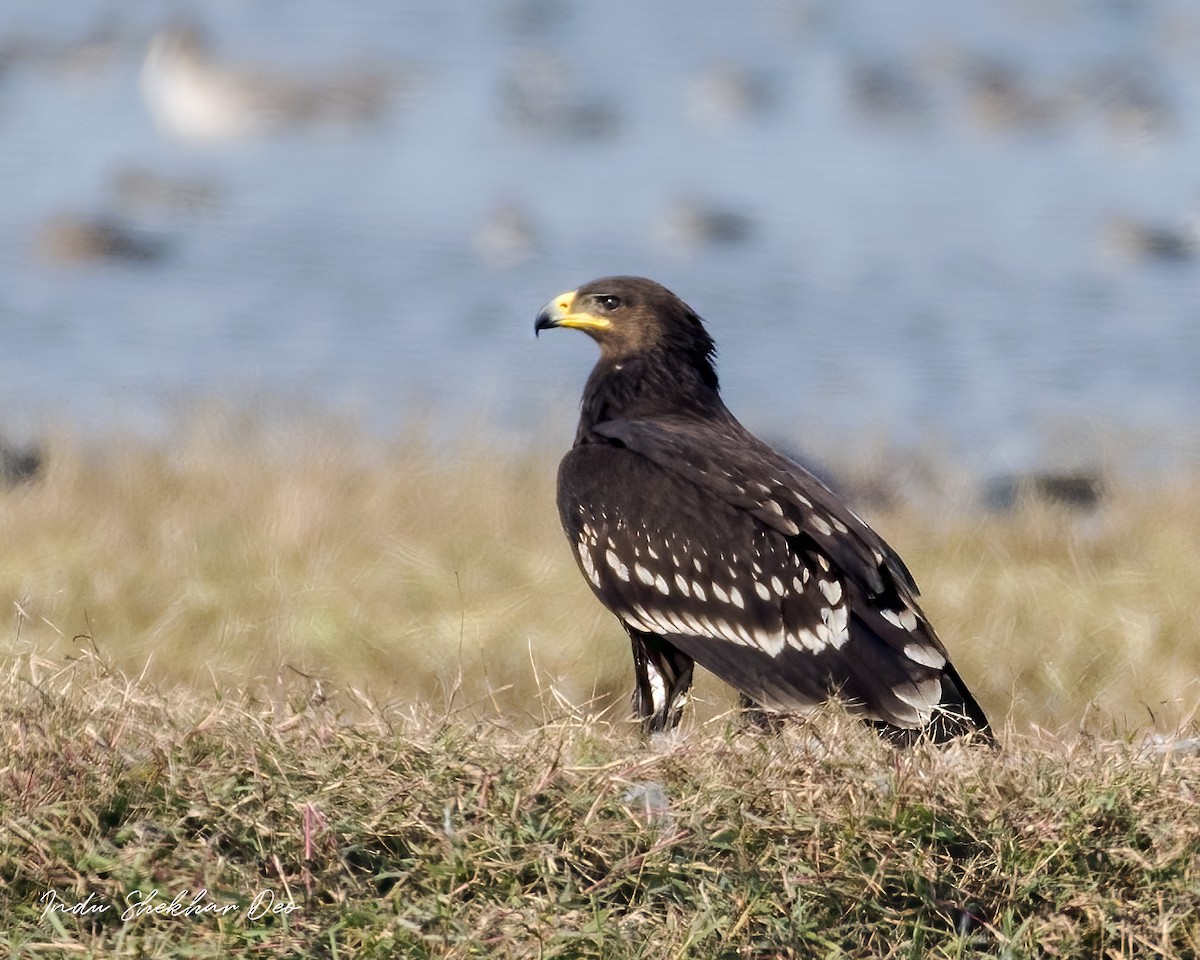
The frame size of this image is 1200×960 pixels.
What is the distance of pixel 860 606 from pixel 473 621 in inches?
82.6

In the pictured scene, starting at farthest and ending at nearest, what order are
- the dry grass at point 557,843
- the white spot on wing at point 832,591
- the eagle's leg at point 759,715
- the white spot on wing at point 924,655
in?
the white spot on wing at point 832,591 → the white spot on wing at point 924,655 → the eagle's leg at point 759,715 → the dry grass at point 557,843

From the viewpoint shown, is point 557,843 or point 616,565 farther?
point 616,565

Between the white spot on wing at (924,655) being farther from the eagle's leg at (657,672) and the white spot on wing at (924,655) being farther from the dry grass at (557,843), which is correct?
the dry grass at (557,843)

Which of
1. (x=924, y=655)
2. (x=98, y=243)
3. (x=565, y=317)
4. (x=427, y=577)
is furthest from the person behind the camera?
(x=98, y=243)

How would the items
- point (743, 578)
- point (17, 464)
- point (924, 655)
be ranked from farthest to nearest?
point (17, 464) < point (743, 578) < point (924, 655)

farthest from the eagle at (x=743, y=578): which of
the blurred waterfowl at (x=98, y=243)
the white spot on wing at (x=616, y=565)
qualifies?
the blurred waterfowl at (x=98, y=243)

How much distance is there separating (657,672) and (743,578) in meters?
0.42

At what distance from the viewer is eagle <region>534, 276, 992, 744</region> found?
17.3 ft

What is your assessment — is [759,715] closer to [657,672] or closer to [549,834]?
[657,672]

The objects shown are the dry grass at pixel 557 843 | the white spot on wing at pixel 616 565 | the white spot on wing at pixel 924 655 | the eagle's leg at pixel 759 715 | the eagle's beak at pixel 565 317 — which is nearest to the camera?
the dry grass at pixel 557 843

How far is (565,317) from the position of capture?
6.36 meters

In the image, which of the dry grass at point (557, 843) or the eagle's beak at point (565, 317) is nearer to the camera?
the dry grass at point (557, 843)

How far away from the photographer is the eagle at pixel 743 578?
17.3 feet

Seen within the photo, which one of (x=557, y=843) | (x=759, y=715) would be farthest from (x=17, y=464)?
(x=557, y=843)
